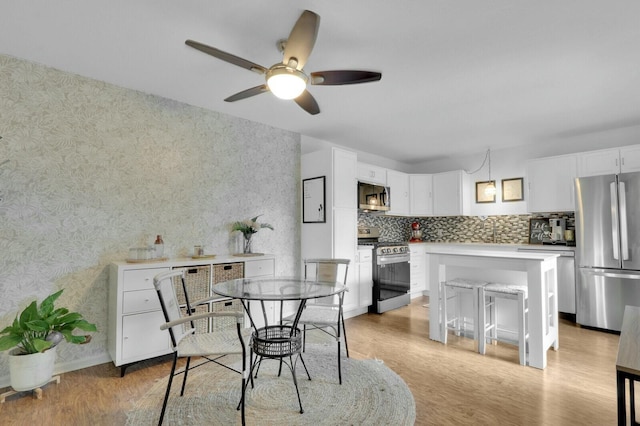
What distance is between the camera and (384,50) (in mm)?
2432

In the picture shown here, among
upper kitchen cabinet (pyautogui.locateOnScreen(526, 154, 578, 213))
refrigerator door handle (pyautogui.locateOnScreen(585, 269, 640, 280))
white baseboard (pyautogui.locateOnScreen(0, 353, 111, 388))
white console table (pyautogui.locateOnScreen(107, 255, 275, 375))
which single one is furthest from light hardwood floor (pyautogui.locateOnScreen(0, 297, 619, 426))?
upper kitchen cabinet (pyautogui.locateOnScreen(526, 154, 578, 213))

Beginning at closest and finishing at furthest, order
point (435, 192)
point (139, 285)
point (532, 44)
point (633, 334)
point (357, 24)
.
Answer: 1. point (633, 334)
2. point (357, 24)
3. point (532, 44)
4. point (139, 285)
5. point (435, 192)

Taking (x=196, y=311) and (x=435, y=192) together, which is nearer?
(x=196, y=311)

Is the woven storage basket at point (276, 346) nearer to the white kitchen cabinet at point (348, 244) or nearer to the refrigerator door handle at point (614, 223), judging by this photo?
the white kitchen cabinet at point (348, 244)

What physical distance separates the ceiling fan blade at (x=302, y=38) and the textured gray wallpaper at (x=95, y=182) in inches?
75.8

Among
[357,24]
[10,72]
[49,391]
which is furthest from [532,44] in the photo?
[49,391]

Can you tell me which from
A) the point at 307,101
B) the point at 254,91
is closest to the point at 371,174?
the point at 307,101

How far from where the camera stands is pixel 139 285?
2756mm

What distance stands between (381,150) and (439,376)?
3.77m

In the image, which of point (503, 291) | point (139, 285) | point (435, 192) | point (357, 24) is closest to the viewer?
point (357, 24)

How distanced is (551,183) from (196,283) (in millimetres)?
4867

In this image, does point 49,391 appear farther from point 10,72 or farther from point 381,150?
point 381,150

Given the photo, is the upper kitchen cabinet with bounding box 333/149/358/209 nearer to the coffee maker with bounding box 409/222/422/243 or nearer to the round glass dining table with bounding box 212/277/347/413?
the round glass dining table with bounding box 212/277/347/413

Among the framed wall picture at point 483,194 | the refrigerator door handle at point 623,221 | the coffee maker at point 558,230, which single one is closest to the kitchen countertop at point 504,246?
the coffee maker at point 558,230
